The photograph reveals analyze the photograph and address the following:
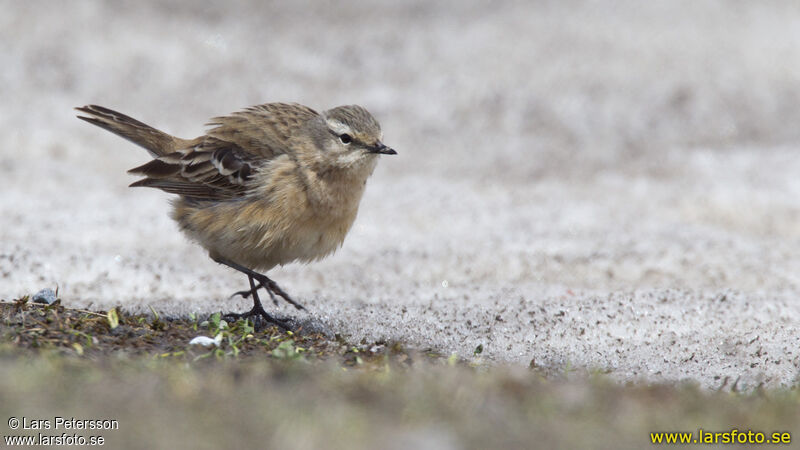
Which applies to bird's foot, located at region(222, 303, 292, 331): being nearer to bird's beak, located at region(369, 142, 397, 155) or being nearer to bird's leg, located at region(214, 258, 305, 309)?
bird's leg, located at region(214, 258, 305, 309)

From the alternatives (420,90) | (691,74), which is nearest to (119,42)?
(420,90)

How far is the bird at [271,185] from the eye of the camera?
6441mm

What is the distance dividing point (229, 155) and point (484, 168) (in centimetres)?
555

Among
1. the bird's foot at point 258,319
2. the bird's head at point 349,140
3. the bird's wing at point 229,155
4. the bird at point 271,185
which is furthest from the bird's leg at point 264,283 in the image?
the bird's head at point 349,140

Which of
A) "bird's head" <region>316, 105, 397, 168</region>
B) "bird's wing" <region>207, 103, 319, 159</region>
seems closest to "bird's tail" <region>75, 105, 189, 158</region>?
"bird's wing" <region>207, 103, 319, 159</region>

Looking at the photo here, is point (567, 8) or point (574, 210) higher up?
point (567, 8)

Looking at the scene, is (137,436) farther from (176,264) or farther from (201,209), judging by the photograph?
(176,264)

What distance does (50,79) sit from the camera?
12508 millimetres

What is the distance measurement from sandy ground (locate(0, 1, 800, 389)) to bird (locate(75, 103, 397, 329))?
0.57m

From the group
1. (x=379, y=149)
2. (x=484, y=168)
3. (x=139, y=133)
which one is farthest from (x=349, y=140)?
(x=484, y=168)

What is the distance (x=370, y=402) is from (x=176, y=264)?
5052 millimetres

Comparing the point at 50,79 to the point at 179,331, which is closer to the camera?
the point at 179,331

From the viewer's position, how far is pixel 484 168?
38.8 feet

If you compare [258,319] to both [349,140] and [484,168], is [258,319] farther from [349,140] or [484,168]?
[484,168]
